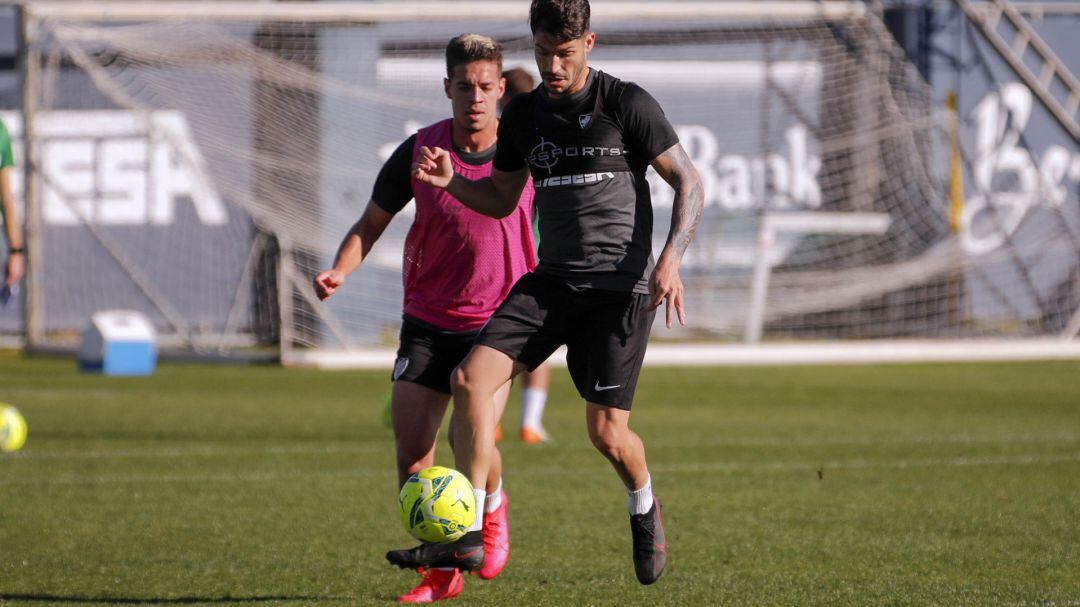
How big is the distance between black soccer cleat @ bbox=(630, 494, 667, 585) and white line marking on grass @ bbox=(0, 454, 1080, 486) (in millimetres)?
4292

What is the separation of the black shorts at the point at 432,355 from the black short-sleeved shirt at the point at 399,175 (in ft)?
1.74

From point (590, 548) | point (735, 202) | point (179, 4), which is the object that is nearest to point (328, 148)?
point (179, 4)

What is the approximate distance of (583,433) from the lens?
1321 cm

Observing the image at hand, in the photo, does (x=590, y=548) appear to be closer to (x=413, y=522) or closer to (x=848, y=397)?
(x=413, y=522)

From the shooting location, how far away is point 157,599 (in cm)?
616

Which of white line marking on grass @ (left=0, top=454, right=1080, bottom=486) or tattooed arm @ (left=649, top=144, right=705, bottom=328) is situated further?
white line marking on grass @ (left=0, top=454, right=1080, bottom=486)

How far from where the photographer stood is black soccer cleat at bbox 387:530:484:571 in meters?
5.73

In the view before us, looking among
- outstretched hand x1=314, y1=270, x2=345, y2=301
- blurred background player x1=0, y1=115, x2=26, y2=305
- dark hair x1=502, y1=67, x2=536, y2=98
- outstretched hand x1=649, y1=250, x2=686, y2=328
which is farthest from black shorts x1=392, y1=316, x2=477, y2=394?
blurred background player x1=0, y1=115, x2=26, y2=305

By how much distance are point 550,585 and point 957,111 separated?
20.5m

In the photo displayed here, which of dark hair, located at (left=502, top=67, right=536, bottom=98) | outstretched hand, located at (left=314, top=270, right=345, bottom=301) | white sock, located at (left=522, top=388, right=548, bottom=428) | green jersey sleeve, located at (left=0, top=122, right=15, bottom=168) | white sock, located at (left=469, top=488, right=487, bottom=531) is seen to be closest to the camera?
white sock, located at (left=469, top=488, right=487, bottom=531)

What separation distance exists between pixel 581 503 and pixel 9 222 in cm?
380

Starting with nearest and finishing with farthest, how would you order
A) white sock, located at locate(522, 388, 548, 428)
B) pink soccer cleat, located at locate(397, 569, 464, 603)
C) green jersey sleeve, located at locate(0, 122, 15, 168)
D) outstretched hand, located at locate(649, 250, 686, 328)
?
outstretched hand, located at locate(649, 250, 686, 328) → pink soccer cleat, located at locate(397, 569, 464, 603) → green jersey sleeve, located at locate(0, 122, 15, 168) → white sock, located at locate(522, 388, 548, 428)

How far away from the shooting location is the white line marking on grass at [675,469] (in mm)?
10070

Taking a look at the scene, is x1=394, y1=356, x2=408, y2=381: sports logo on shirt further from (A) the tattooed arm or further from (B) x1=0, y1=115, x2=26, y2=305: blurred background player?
(B) x1=0, y1=115, x2=26, y2=305: blurred background player
